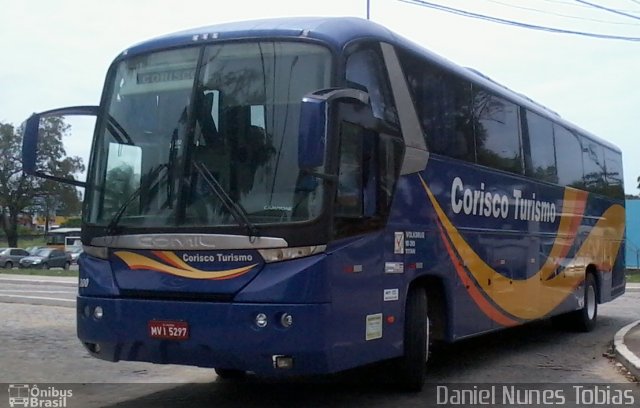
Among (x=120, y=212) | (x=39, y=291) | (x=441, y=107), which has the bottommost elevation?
(x=39, y=291)

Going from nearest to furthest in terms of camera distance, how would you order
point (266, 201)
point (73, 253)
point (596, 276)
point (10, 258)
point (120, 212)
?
point (266, 201), point (120, 212), point (596, 276), point (10, 258), point (73, 253)

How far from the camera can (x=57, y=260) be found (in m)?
50.9

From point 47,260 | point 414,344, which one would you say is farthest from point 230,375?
point 47,260

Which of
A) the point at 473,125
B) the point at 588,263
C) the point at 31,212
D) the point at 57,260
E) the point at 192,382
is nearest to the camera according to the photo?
the point at 192,382

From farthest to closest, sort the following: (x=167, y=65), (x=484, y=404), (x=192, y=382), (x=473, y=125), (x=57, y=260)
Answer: (x=57, y=260)
(x=473, y=125)
(x=192, y=382)
(x=484, y=404)
(x=167, y=65)

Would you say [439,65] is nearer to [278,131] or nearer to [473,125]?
[473,125]

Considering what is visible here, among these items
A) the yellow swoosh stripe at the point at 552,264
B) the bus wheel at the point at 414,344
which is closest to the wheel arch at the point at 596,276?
the yellow swoosh stripe at the point at 552,264

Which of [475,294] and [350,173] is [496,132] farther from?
[350,173]

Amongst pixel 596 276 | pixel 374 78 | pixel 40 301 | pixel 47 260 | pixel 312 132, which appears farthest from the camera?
pixel 47 260

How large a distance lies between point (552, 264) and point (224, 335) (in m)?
7.70

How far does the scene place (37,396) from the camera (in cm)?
854

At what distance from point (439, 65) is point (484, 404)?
3935 millimetres

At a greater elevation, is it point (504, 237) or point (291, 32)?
point (291, 32)

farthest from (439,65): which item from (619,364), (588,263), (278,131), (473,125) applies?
(588,263)
